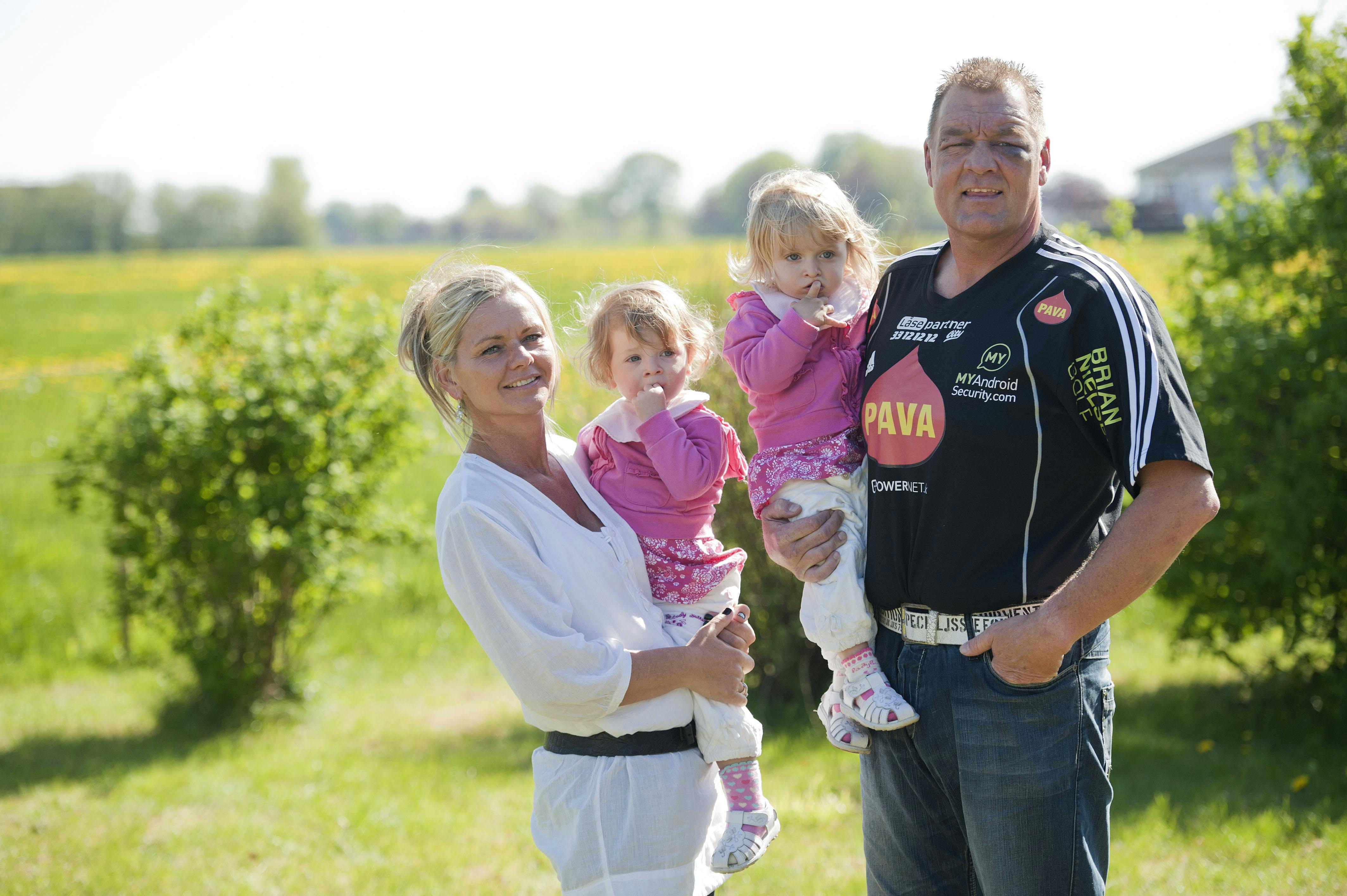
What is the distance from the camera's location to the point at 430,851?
16.2ft

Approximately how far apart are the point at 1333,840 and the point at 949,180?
3.67 metres

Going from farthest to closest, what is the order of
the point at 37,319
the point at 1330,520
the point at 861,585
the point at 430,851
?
the point at 37,319
the point at 1330,520
the point at 430,851
the point at 861,585

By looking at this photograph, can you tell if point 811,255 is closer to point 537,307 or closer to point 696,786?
point 537,307

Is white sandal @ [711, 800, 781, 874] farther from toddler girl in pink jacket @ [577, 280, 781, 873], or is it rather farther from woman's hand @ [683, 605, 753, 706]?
woman's hand @ [683, 605, 753, 706]

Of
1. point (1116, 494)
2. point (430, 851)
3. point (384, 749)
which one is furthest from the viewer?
point (384, 749)

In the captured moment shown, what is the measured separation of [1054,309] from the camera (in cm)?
220

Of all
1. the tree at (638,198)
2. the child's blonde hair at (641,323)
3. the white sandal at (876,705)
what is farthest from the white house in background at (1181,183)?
the tree at (638,198)

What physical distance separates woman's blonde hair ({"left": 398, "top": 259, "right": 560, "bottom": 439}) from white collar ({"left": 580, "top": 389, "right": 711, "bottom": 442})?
0.16m

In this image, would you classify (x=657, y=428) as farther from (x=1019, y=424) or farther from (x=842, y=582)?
(x=1019, y=424)

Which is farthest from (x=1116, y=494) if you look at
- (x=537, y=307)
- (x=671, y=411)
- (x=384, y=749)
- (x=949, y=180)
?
(x=384, y=749)

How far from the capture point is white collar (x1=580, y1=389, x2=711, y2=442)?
104 inches

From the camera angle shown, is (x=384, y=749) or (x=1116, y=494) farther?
(x=384, y=749)

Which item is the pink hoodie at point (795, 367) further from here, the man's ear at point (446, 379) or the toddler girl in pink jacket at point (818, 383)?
the man's ear at point (446, 379)

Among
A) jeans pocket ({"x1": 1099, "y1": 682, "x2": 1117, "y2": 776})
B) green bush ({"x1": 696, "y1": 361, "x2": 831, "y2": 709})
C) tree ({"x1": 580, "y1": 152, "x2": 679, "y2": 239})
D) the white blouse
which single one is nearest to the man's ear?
the white blouse
